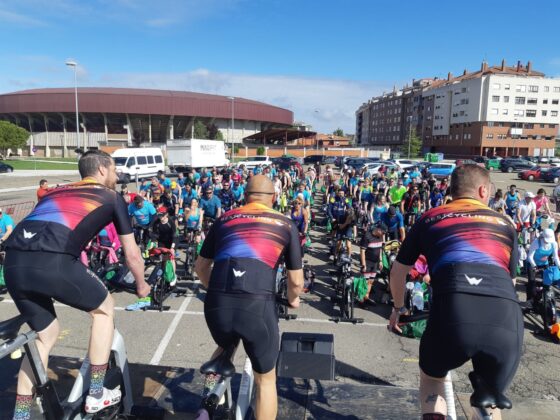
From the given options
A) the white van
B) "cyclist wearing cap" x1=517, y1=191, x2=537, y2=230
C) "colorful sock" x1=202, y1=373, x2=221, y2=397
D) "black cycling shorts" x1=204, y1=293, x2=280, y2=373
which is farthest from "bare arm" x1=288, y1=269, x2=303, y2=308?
the white van

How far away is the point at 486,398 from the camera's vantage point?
2250mm

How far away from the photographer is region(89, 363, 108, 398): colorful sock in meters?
2.91

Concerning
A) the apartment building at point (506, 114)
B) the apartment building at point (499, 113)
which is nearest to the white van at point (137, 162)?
the apartment building at point (499, 113)

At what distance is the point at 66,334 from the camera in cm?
573

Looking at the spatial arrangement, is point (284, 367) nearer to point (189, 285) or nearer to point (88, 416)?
point (88, 416)

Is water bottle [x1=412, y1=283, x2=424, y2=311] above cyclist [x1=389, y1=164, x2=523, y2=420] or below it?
below

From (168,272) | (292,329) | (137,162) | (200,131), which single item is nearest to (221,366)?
(292,329)

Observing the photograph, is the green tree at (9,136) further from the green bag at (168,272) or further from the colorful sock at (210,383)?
the colorful sock at (210,383)

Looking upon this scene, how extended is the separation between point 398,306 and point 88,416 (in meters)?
2.44

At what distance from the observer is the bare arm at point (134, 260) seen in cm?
301

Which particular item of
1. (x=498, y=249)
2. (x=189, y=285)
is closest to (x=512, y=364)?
(x=498, y=249)

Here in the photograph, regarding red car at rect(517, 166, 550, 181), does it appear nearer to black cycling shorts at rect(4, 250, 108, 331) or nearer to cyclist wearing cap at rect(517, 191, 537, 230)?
cyclist wearing cap at rect(517, 191, 537, 230)

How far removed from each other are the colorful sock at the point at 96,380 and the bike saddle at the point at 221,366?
877 millimetres

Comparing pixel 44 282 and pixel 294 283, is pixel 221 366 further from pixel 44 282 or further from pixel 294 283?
pixel 44 282
